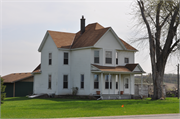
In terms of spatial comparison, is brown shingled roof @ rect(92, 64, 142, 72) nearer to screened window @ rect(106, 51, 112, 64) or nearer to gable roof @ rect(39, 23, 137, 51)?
screened window @ rect(106, 51, 112, 64)

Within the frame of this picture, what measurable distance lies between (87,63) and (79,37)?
5.43 meters

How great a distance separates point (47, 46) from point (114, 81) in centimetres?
1042

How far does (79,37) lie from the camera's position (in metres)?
37.5

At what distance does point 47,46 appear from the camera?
124ft

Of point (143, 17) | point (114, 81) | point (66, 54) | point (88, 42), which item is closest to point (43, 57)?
point (66, 54)

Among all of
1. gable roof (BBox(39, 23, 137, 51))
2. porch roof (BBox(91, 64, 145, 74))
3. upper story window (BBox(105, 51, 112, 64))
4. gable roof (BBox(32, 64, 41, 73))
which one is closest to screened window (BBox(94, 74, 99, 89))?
porch roof (BBox(91, 64, 145, 74))

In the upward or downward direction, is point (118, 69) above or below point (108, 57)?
below

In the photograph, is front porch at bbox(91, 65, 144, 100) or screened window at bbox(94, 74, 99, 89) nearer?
front porch at bbox(91, 65, 144, 100)

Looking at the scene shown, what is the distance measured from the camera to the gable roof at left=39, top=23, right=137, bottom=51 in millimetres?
34125

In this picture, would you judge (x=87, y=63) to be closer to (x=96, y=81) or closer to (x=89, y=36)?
(x=96, y=81)

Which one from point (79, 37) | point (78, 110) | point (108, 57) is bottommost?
point (78, 110)

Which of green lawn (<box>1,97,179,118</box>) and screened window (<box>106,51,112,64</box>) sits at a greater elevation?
screened window (<box>106,51,112,64</box>)

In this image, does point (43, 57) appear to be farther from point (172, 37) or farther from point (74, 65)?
point (172, 37)

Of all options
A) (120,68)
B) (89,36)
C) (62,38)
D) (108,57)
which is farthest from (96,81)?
(62,38)
